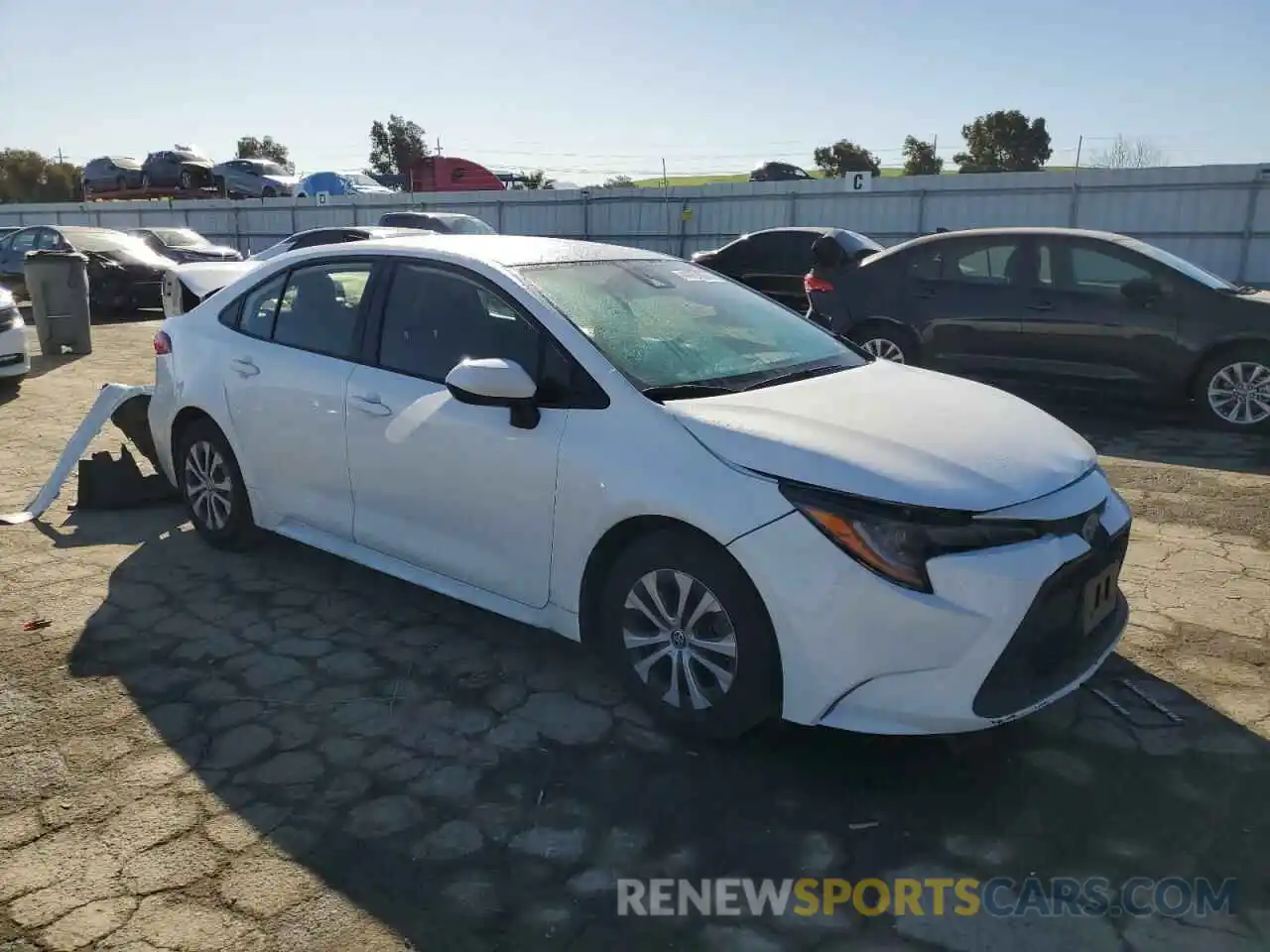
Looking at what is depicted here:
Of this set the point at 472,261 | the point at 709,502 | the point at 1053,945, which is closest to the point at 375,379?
the point at 472,261

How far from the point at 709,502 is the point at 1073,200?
64.0ft

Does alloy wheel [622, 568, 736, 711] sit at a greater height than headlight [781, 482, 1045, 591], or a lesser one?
lesser

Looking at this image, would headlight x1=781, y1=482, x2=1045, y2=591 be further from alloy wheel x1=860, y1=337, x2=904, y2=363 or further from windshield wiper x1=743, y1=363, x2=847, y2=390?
alloy wheel x1=860, y1=337, x2=904, y2=363

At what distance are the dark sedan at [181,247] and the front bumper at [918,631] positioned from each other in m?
17.0

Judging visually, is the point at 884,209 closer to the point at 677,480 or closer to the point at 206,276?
the point at 206,276

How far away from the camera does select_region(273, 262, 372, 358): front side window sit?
4207 mm

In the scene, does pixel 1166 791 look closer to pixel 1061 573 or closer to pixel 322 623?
pixel 1061 573

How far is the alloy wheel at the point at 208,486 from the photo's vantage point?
189 inches

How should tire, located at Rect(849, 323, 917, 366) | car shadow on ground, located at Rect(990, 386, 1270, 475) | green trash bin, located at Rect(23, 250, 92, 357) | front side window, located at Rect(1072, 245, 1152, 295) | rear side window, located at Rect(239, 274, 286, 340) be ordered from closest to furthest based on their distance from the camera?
rear side window, located at Rect(239, 274, 286, 340) → car shadow on ground, located at Rect(990, 386, 1270, 475) → front side window, located at Rect(1072, 245, 1152, 295) → tire, located at Rect(849, 323, 917, 366) → green trash bin, located at Rect(23, 250, 92, 357)

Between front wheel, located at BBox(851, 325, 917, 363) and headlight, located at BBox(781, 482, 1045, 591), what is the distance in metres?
6.23

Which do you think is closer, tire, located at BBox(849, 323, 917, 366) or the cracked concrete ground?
the cracked concrete ground

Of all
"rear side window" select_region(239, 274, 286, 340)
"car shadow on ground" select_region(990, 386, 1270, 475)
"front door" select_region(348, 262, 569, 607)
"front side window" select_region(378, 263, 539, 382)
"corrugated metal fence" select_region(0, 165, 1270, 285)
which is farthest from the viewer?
"corrugated metal fence" select_region(0, 165, 1270, 285)

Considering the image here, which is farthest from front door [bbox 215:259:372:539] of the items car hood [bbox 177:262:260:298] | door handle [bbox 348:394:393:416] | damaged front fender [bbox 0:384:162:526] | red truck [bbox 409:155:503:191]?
red truck [bbox 409:155:503:191]

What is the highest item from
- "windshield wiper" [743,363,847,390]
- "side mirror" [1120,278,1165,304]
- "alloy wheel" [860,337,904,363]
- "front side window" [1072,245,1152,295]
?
"front side window" [1072,245,1152,295]
